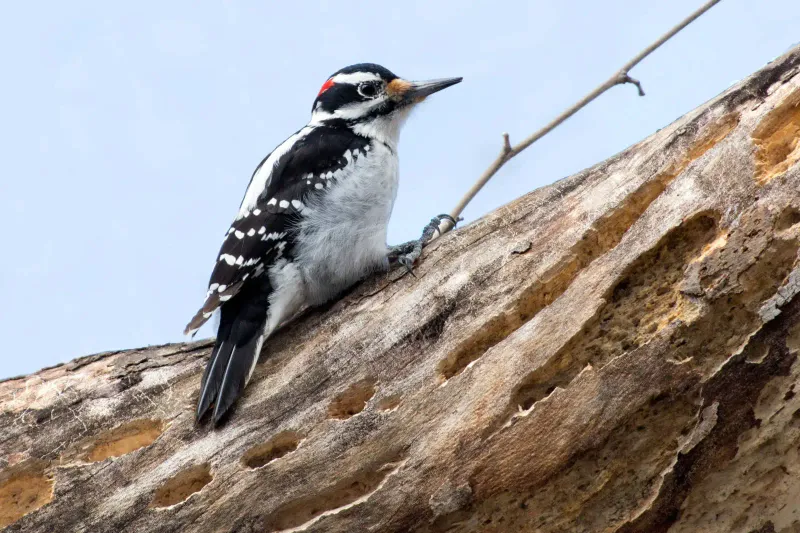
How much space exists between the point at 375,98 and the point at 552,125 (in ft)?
2.79

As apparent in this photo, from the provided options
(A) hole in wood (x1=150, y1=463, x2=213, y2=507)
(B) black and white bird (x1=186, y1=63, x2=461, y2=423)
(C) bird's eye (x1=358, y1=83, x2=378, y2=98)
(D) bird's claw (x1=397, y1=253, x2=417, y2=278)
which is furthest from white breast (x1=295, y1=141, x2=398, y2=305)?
(A) hole in wood (x1=150, y1=463, x2=213, y2=507)

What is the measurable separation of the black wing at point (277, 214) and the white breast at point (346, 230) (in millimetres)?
48

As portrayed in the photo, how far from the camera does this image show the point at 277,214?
337 centimetres

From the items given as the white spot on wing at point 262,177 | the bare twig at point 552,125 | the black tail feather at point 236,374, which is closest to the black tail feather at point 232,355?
the black tail feather at point 236,374

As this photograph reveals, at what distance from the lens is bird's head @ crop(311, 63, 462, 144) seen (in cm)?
400

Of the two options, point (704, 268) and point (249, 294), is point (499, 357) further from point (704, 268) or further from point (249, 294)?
point (249, 294)

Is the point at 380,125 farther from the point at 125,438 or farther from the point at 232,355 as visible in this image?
the point at 125,438

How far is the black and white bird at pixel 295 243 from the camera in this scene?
304cm

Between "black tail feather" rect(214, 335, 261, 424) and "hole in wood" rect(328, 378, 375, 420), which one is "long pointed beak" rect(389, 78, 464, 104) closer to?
"black tail feather" rect(214, 335, 261, 424)

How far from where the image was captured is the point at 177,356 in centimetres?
316

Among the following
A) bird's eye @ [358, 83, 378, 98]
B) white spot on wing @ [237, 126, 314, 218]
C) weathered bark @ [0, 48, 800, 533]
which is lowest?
weathered bark @ [0, 48, 800, 533]

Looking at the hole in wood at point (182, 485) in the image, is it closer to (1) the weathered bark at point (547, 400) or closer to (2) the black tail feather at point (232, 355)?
(1) the weathered bark at point (547, 400)

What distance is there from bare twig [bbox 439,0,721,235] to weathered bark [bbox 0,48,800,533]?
0.82 meters

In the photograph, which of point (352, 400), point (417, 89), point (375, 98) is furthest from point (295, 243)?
point (417, 89)
